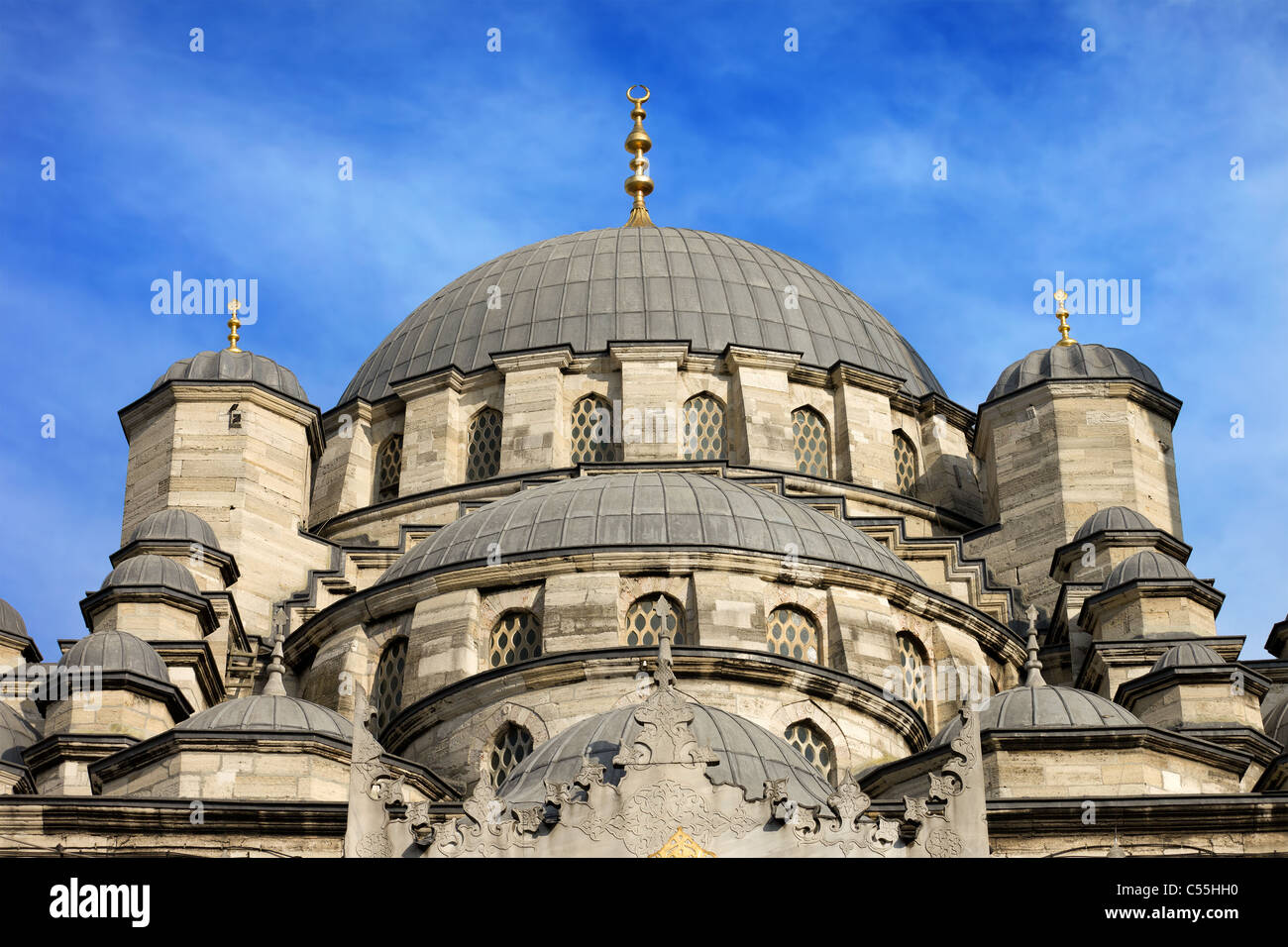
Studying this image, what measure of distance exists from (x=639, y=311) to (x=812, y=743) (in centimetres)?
1566

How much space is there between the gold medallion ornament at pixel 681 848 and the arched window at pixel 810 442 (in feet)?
68.0

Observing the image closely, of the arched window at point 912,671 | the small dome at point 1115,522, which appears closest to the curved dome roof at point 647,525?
the arched window at point 912,671

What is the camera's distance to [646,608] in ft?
114

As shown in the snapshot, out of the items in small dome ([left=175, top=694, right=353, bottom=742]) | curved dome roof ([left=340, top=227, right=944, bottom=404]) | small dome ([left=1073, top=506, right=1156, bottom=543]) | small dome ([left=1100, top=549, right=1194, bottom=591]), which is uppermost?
curved dome roof ([left=340, top=227, right=944, bottom=404])

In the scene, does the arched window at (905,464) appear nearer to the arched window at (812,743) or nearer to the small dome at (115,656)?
the arched window at (812,743)

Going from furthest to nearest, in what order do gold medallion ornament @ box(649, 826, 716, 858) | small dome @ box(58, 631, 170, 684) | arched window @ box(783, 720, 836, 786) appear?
small dome @ box(58, 631, 170, 684) → arched window @ box(783, 720, 836, 786) → gold medallion ornament @ box(649, 826, 716, 858)

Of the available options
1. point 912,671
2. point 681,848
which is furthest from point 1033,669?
point 681,848

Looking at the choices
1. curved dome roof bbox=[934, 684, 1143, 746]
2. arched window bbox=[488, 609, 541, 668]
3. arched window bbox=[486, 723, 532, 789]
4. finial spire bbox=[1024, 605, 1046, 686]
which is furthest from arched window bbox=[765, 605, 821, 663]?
→ arched window bbox=[486, 723, 532, 789]

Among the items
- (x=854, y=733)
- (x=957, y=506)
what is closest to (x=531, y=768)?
(x=854, y=733)

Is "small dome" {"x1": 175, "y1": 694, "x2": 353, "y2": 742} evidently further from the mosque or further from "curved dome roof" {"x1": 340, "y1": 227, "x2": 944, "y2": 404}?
"curved dome roof" {"x1": 340, "y1": 227, "x2": 944, "y2": 404}

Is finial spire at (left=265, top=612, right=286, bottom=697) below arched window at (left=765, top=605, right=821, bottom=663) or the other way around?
below

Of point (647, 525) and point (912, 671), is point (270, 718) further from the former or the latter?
point (912, 671)

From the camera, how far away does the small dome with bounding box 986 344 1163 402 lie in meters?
44.6

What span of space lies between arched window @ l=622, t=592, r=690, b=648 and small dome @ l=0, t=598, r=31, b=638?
11477mm
